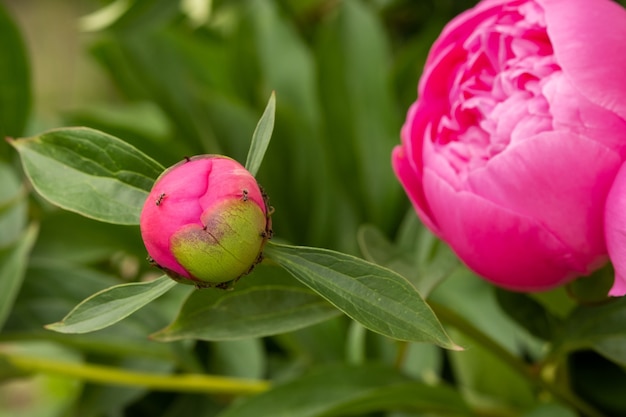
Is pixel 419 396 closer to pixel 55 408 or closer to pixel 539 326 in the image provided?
pixel 539 326

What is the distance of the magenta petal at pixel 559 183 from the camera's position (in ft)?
0.87

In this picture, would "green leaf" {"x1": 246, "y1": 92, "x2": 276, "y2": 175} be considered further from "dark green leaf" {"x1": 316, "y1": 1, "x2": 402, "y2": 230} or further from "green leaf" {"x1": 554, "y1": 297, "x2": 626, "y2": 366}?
"dark green leaf" {"x1": 316, "y1": 1, "x2": 402, "y2": 230}

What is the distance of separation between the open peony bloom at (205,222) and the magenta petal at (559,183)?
88 mm

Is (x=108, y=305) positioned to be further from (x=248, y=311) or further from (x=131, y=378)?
(x=131, y=378)

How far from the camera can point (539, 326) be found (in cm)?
38

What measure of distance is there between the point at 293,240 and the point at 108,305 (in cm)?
34

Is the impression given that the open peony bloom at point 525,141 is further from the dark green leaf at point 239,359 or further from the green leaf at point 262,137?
the dark green leaf at point 239,359

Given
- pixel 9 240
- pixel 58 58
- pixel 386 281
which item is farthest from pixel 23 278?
pixel 58 58

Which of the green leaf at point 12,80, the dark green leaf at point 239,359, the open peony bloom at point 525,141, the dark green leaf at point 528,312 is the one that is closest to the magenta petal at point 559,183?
the open peony bloom at point 525,141

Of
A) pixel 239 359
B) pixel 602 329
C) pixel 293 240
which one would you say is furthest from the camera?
pixel 293 240

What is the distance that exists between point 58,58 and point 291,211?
1.08m

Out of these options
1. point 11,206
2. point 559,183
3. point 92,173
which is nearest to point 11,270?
point 11,206

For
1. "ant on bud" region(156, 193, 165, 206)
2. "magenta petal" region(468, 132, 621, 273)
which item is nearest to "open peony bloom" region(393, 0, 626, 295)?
"magenta petal" region(468, 132, 621, 273)

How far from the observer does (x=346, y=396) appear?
379 millimetres
